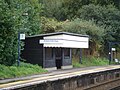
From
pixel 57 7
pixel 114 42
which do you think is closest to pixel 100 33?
pixel 114 42

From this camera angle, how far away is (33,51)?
34156 millimetres

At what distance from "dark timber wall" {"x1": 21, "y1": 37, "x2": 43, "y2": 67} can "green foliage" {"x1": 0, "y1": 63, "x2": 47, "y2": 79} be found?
2037 millimetres

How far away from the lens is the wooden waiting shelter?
33.4m

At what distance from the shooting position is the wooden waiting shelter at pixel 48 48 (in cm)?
3338

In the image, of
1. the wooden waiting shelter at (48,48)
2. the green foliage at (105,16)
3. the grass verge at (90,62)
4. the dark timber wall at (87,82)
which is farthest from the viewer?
the green foliage at (105,16)

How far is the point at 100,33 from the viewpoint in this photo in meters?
46.9

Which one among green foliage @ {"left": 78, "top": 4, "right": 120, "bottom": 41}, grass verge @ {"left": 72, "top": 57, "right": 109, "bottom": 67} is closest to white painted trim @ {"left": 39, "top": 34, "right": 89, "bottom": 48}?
grass verge @ {"left": 72, "top": 57, "right": 109, "bottom": 67}

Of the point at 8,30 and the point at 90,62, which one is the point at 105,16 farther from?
the point at 8,30

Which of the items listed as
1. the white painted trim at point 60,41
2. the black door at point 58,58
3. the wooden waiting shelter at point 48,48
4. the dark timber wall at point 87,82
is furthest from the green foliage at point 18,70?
the dark timber wall at point 87,82

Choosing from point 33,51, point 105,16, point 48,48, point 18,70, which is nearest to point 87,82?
point 18,70

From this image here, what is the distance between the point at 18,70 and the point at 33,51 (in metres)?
6.04

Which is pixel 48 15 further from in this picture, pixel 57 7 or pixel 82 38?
pixel 82 38

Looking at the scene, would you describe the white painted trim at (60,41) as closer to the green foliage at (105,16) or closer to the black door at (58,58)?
the black door at (58,58)

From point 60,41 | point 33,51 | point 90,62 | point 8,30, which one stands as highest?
point 8,30
